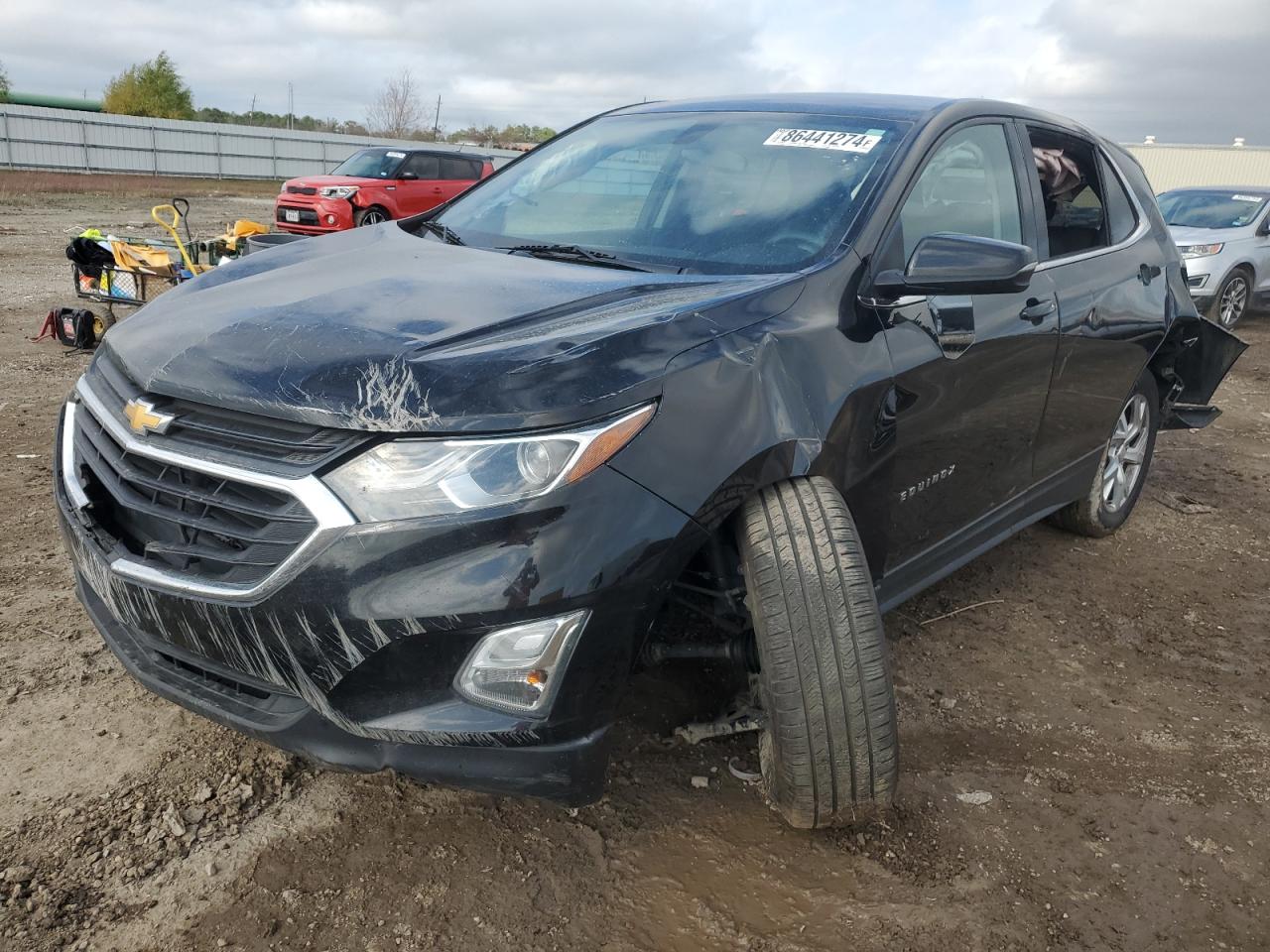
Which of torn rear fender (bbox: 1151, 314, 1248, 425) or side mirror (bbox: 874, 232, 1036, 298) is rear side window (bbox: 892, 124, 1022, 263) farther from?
torn rear fender (bbox: 1151, 314, 1248, 425)

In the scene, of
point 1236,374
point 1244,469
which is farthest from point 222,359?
point 1236,374

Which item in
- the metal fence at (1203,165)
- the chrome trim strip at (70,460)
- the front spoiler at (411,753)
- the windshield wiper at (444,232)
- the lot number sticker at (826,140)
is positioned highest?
the metal fence at (1203,165)

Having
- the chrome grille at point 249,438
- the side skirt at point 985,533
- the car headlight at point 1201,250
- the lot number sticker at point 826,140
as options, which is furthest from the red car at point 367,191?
the chrome grille at point 249,438

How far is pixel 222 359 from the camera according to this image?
2070mm

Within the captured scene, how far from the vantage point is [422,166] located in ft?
56.0

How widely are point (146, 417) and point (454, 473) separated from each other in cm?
73

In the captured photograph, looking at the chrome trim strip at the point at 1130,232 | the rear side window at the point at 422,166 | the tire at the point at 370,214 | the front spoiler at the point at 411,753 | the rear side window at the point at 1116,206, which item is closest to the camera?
the front spoiler at the point at 411,753

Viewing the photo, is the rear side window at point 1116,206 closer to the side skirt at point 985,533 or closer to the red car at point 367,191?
the side skirt at point 985,533

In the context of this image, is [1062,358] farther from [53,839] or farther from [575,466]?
[53,839]

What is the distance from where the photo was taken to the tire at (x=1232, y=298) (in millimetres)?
11641

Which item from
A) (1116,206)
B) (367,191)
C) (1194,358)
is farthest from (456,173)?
(1116,206)

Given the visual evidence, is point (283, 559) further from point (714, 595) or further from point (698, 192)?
point (698, 192)

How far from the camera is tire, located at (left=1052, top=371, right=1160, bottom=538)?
4.39 metres

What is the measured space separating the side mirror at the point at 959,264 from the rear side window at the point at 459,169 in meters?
16.2
